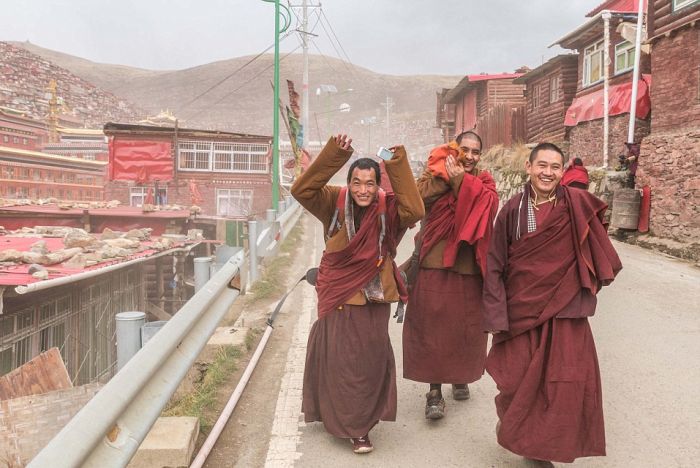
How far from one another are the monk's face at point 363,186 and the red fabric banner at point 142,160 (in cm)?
2749

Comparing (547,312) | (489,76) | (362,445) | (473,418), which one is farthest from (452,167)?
(489,76)

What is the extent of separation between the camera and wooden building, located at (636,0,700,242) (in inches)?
471

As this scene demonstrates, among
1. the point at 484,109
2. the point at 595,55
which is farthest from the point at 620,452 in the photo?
the point at 484,109

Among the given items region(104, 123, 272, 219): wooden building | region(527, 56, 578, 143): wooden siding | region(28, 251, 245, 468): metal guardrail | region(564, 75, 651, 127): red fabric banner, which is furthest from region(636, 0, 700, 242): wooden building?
region(104, 123, 272, 219): wooden building

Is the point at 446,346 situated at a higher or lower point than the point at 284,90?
lower

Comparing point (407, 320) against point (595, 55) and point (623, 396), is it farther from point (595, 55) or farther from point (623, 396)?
point (595, 55)

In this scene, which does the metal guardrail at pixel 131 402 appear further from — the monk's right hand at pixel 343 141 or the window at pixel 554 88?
the window at pixel 554 88

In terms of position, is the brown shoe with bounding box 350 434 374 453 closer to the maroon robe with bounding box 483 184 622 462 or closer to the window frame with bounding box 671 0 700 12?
the maroon robe with bounding box 483 184 622 462

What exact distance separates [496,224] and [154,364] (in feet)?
6.53

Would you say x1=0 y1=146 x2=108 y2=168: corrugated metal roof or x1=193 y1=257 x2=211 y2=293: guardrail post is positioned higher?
x1=0 y1=146 x2=108 y2=168: corrugated metal roof

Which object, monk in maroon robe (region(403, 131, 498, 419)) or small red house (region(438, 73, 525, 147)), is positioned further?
small red house (region(438, 73, 525, 147))

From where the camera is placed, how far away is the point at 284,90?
150 meters

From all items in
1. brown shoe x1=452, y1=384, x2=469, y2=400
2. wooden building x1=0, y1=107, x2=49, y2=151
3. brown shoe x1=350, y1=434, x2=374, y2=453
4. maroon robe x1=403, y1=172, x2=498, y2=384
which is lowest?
brown shoe x1=350, y1=434, x2=374, y2=453

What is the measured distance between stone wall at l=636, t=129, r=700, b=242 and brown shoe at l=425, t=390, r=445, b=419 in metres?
9.51
